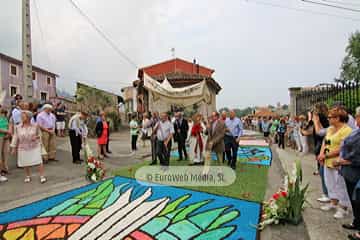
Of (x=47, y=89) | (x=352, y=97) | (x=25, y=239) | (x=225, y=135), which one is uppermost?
(x=47, y=89)

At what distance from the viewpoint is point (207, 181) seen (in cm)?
580

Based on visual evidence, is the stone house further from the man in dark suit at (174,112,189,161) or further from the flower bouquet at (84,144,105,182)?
the flower bouquet at (84,144,105,182)

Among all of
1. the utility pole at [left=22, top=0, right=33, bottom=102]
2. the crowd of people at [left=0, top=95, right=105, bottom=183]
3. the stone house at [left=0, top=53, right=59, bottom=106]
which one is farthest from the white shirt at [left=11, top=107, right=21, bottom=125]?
the stone house at [left=0, top=53, right=59, bottom=106]

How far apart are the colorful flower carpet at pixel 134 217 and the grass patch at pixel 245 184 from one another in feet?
0.92

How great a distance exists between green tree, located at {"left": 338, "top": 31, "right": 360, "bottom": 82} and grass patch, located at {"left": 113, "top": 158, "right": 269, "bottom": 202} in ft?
91.7

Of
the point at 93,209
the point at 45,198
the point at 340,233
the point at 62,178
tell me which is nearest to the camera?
the point at 340,233

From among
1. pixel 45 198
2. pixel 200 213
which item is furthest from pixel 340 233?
pixel 45 198

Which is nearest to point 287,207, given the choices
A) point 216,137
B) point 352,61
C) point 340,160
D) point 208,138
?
point 340,160

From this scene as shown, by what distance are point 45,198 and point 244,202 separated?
4.11m

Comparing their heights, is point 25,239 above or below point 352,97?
below

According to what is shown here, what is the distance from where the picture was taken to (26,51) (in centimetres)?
869

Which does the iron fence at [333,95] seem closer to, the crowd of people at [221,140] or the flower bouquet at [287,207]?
the crowd of people at [221,140]

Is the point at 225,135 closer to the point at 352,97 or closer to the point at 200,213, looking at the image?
the point at 200,213

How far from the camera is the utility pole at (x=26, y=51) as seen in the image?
8531mm
